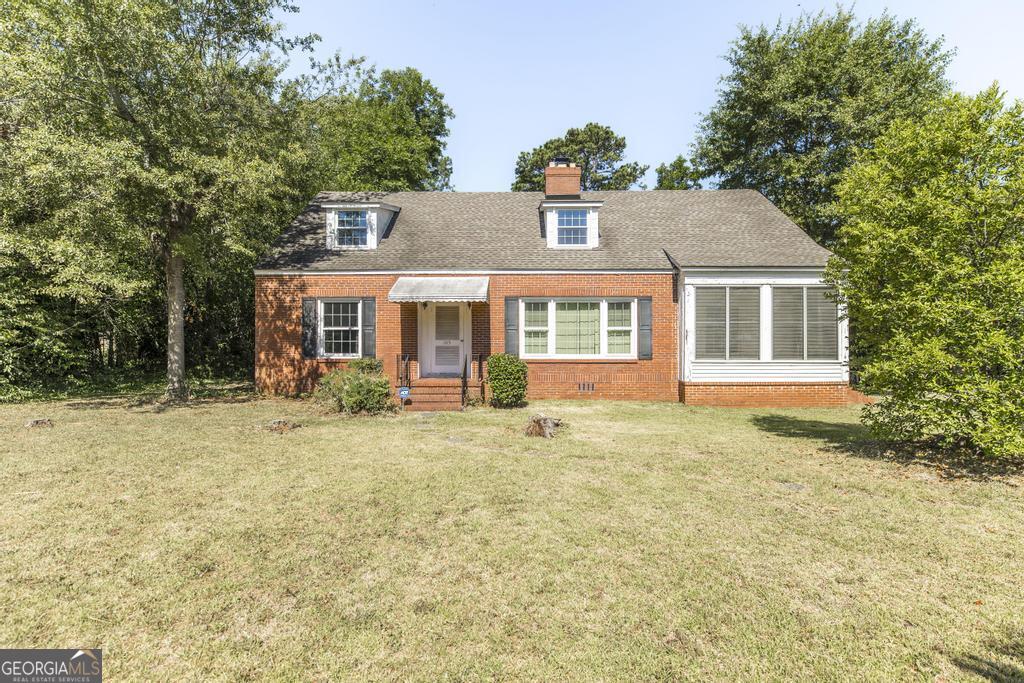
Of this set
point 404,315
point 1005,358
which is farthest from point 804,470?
point 404,315

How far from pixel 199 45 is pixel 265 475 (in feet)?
42.2

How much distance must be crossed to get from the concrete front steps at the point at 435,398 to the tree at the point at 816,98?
19.1m

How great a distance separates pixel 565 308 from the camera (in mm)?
15703

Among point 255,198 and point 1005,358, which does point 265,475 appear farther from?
point 1005,358

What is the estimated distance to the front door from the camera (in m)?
16.3

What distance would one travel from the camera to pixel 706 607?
3.83 m

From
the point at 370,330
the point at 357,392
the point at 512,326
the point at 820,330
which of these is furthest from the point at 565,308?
the point at 820,330

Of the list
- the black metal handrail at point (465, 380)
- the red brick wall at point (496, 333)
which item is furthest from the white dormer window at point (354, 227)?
the black metal handrail at point (465, 380)

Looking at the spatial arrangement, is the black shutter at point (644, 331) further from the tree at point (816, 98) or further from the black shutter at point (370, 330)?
the tree at point (816, 98)

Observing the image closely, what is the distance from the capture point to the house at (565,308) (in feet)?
47.8

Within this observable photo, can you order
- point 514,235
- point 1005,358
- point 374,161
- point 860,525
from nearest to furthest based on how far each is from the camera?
point 860,525, point 1005,358, point 514,235, point 374,161

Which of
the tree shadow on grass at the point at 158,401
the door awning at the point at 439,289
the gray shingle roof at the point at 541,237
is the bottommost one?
the tree shadow on grass at the point at 158,401

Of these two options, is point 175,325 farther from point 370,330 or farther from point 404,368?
point 404,368

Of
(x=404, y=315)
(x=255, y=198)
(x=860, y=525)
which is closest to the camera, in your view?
(x=860, y=525)
